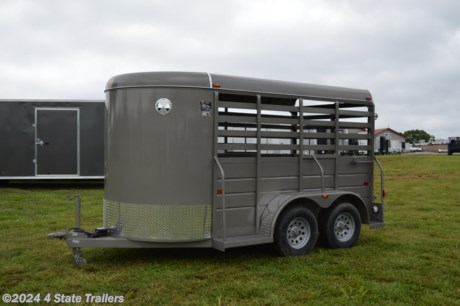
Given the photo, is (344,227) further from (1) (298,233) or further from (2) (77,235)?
(2) (77,235)

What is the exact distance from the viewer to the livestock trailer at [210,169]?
5.88m

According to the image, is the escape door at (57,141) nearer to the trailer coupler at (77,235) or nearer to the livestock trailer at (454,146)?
the trailer coupler at (77,235)

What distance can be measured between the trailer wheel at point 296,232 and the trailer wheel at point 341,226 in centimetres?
31

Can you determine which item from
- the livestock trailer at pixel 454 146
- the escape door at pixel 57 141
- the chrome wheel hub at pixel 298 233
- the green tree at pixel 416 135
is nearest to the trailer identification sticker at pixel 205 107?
the chrome wheel hub at pixel 298 233

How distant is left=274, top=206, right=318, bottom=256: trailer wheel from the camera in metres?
6.38

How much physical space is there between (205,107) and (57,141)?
31.7 feet

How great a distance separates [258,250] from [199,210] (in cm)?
146

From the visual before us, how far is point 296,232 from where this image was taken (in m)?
6.63

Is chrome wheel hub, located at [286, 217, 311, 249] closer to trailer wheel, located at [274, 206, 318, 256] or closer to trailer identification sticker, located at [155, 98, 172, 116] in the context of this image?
trailer wheel, located at [274, 206, 318, 256]

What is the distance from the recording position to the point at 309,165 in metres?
6.94

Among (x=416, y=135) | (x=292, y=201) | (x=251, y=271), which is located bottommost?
(x=251, y=271)

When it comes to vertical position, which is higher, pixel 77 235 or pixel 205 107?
pixel 205 107

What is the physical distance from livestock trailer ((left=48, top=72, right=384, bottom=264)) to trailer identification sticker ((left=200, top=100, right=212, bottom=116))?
0.01m

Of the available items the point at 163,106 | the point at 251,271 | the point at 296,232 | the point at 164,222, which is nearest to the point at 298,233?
the point at 296,232
